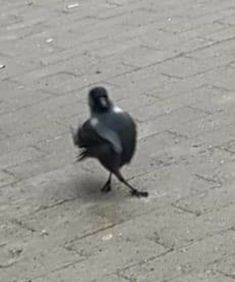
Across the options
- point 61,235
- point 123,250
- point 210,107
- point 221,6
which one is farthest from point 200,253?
point 221,6

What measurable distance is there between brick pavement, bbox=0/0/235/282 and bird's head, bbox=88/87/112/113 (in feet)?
1.47

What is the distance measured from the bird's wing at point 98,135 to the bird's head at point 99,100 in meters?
0.07

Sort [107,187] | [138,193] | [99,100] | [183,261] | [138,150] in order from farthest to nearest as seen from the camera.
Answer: [138,150], [107,187], [138,193], [99,100], [183,261]

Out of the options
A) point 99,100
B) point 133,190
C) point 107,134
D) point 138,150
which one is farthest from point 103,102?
point 138,150

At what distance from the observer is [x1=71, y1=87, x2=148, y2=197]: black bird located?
4699 mm

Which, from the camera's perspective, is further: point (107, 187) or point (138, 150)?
point (138, 150)

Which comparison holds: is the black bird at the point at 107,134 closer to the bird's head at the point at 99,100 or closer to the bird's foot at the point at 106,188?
the bird's head at the point at 99,100

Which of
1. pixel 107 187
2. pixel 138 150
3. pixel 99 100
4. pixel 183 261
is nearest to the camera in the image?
pixel 183 261

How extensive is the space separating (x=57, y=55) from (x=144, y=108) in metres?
1.54

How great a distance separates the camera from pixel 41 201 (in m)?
4.95

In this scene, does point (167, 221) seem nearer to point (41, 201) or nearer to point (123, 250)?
point (123, 250)

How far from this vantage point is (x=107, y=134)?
15.4ft

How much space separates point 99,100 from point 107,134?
0.16 metres

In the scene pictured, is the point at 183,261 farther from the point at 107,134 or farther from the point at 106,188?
the point at 106,188
